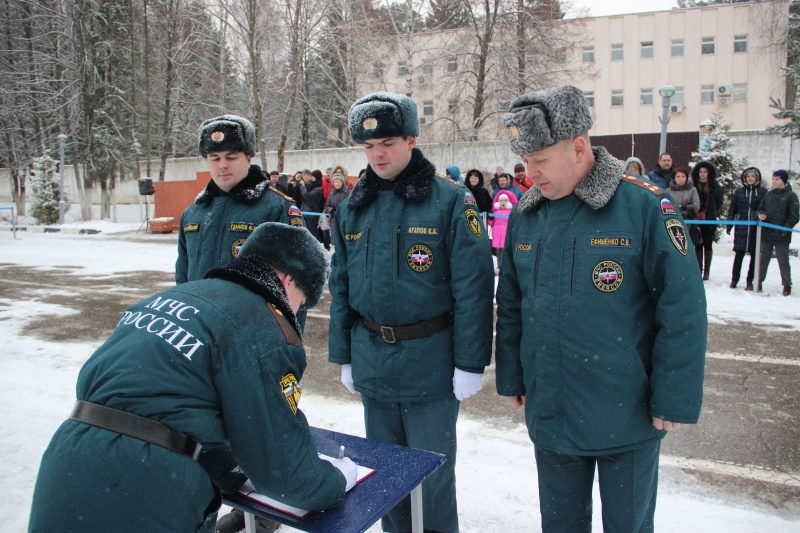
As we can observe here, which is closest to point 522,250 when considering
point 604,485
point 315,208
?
Answer: point 604,485

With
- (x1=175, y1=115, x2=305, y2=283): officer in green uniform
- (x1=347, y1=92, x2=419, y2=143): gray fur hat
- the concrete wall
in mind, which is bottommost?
(x1=175, y1=115, x2=305, y2=283): officer in green uniform

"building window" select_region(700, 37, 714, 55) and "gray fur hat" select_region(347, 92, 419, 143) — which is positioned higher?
"building window" select_region(700, 37, 714, 55)

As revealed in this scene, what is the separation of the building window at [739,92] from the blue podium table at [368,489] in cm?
4192

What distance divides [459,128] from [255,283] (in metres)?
23.8

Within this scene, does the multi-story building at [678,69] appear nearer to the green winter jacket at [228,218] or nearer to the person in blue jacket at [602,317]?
the green winter jacket at [228,218]

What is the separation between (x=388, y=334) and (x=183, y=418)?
4.03 ft

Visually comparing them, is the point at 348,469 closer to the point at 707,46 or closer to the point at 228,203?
the point at 228,203

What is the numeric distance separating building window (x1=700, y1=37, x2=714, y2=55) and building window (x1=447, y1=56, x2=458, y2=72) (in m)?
20.1

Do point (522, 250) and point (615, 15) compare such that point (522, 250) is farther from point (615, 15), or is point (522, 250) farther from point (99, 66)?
point (615, 15)

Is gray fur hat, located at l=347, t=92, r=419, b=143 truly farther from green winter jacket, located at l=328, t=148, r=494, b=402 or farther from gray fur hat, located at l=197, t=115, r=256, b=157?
gray fur hat, located at l=197, t=115, r=256, b=157

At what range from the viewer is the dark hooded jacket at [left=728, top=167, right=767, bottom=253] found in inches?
382

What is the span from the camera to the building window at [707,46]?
124 ft

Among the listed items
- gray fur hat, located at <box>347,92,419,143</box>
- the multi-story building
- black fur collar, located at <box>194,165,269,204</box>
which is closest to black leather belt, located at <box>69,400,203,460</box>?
gray fur hat, located at <box>347,92,419,143</box>

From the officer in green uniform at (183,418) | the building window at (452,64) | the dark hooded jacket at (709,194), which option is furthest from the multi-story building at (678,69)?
the officer in green uniform at (183,418)
